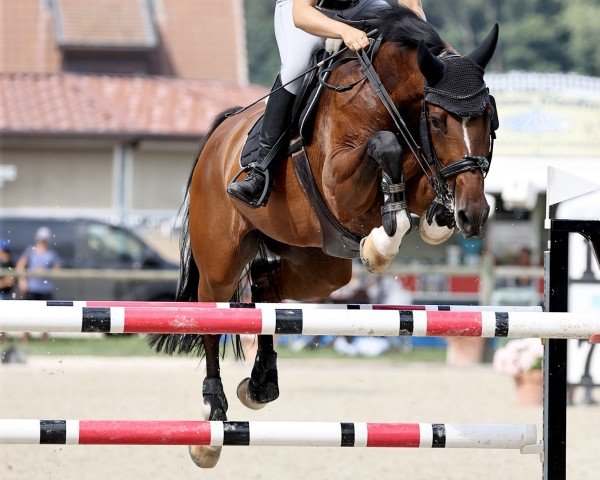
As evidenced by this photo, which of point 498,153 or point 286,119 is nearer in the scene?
point 286,119

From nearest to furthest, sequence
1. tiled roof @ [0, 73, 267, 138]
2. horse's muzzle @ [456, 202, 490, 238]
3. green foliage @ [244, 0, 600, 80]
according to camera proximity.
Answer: horse's muzzle @ [456, 202, 490, 238] → tiled roof @ [0, 73, 267, 138] → green foliage @ [244, 0, 600, 80]

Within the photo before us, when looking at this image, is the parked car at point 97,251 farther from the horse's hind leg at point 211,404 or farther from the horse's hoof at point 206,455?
the horse's hoof at point 206,455

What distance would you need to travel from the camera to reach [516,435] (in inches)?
168

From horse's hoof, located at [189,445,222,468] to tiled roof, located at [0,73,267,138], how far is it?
1693 cm

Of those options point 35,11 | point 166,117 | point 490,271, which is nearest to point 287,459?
point 490,271

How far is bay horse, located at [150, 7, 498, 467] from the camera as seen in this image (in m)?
4.46

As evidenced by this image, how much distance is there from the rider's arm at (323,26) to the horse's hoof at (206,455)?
1.93m

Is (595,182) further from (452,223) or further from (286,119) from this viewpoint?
(286,119)

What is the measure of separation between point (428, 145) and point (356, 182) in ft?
1.12

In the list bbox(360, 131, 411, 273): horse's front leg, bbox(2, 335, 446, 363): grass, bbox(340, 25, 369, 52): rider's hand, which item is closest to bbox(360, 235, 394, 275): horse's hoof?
bbox(360, 131, 411, 273): horse's front leg

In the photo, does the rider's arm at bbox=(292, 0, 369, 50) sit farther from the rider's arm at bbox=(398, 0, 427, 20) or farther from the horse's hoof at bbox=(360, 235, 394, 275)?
the horse's hoof at bbox=(360, 235, 394, 275)

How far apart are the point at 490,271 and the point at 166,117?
11.0m

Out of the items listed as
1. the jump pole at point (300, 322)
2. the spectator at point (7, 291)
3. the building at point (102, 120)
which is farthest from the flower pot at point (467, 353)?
the jump pole at point (300, 322)

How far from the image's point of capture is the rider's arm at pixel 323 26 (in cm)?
468
